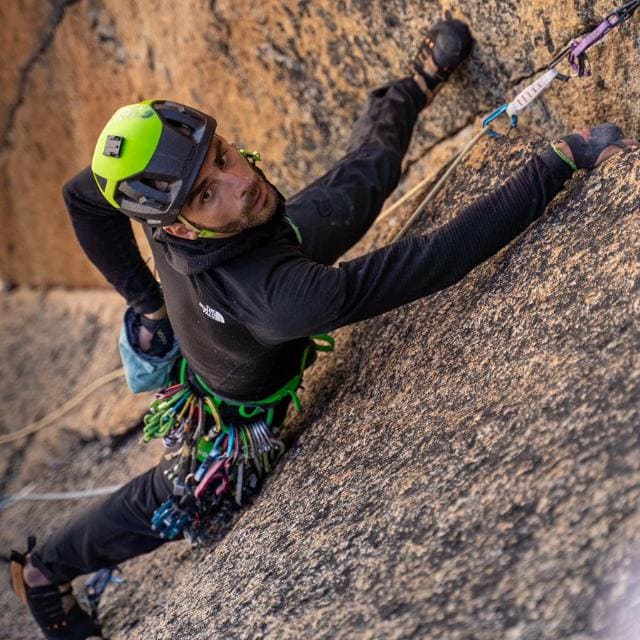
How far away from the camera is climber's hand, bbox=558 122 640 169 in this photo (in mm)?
2059

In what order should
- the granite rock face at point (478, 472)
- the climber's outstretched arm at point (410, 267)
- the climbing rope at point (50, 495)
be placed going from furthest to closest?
the climbing rope at point (50, 495) → the climber's outstretched arm at point (410, 267) → the granite rock face at point (478, 472)

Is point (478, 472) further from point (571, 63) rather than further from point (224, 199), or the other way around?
point (571, 63)

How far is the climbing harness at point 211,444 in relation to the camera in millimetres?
2582

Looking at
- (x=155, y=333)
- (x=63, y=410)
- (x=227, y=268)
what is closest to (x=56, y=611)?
(x=155, y=333)

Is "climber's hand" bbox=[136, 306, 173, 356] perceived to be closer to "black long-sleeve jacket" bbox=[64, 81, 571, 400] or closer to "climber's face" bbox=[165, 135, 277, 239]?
"black long-sleeve jacket" bbox=[64, 81, 571, 400]

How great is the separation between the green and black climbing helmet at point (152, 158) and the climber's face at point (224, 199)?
0.11 feet

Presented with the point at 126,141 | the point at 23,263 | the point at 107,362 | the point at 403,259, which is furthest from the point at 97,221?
the point at 23,263

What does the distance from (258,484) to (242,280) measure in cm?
83

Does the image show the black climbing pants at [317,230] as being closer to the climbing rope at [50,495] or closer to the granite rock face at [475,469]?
the granite rock face at [475,469]

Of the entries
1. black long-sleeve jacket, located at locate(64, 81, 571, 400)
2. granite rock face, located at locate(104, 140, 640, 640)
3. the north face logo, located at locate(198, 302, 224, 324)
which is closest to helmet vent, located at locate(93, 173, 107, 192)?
black long-sleeve jacket, located at locate(64, 81, 571, 400)

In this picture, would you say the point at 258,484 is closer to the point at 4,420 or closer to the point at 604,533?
the point at 604,533

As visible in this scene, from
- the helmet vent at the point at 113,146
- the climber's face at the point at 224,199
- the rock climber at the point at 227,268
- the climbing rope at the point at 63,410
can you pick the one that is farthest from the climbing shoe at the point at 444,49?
the climbing rope at the point at 63,410

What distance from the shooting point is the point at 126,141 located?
6.79 feet

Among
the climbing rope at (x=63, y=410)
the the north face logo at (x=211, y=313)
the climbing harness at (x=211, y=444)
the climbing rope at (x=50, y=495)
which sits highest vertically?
the the north face logo at (x=211, y=313)
